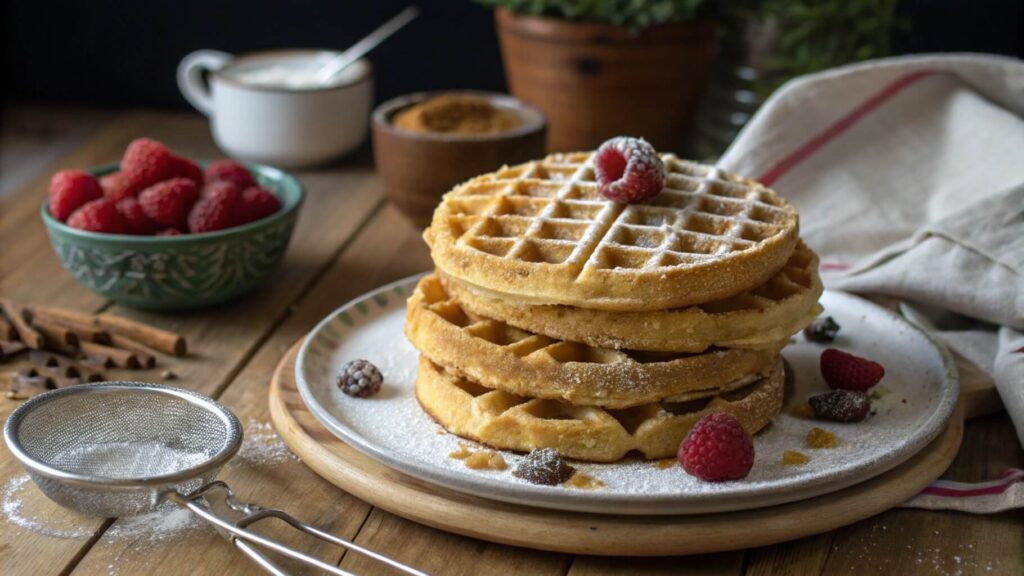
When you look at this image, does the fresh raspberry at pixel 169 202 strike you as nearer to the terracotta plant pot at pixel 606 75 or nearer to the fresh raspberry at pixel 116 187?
the fresh raspberry at pixel 116 187

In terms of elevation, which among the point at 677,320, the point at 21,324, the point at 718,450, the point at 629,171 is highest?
the point at 629,171

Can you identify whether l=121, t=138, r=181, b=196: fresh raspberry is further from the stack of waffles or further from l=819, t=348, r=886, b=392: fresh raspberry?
l=819, t=348, r=886, b=392: fresh raspberry

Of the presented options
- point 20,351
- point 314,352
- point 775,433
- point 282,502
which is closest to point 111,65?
point 20,351

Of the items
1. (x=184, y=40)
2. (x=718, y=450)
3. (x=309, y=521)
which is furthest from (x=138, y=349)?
(x=184, y=40)

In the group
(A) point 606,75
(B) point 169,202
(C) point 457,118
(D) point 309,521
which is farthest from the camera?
(A) point 606,75

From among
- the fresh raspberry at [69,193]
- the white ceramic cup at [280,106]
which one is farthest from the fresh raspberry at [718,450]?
the white ceramic cup at [280,106]

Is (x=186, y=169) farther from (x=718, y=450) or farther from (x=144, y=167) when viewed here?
(x=718, y=450)

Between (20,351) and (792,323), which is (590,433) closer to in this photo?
(792,323)

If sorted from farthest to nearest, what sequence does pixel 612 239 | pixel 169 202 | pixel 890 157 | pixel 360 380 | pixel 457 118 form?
pixel 457 118 → pixel 890 157 → pixel 169 202 → pixel 360 380 → pixel 612 239

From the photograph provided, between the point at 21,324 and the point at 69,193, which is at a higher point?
the point at 69,193
